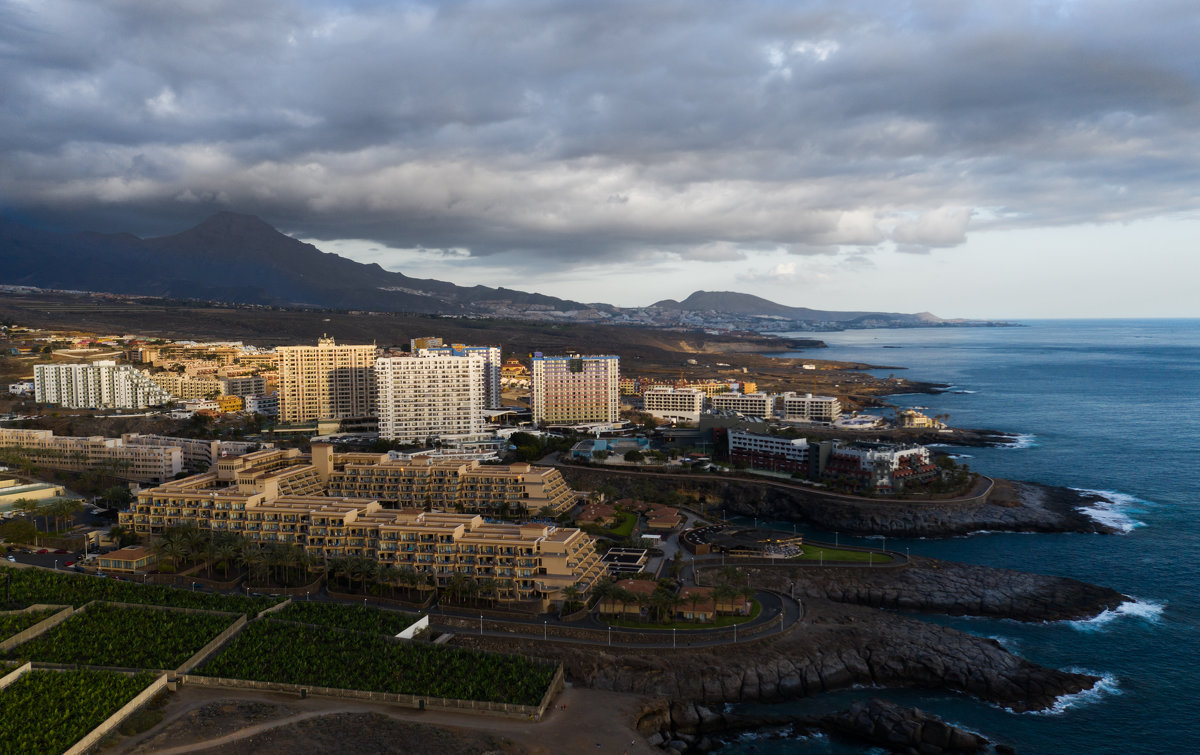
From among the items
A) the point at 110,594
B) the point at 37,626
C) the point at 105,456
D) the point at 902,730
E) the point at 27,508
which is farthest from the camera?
the point at 105,456

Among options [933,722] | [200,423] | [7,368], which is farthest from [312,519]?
[7,368]

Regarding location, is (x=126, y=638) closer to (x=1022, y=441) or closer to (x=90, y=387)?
(x=90, y=387)

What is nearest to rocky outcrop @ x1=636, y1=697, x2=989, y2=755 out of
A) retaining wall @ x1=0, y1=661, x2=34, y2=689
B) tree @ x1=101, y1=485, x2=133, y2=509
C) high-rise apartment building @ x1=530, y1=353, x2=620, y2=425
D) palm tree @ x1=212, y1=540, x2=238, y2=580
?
retaining wall @ x1=0, y1=661, x2=34, y2=689

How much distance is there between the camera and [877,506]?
2457 inches

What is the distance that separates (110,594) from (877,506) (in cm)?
5207

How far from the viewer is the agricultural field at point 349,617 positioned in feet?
119

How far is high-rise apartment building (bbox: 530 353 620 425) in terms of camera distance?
10006 centimetres

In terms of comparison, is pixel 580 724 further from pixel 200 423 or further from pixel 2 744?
pixel 200 423

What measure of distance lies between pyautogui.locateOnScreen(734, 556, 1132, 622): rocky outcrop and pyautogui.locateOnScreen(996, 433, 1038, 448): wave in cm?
4759

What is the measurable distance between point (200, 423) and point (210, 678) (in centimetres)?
6274

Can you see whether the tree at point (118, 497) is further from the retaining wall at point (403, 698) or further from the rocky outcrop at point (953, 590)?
the rocky outcrop at point (953, 590)

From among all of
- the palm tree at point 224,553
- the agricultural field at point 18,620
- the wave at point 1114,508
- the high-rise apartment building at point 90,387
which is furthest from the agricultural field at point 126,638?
the high-rise apartment building at point 90,387

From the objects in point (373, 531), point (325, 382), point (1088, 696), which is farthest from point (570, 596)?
point (325, 382)

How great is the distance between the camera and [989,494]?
65.7m
